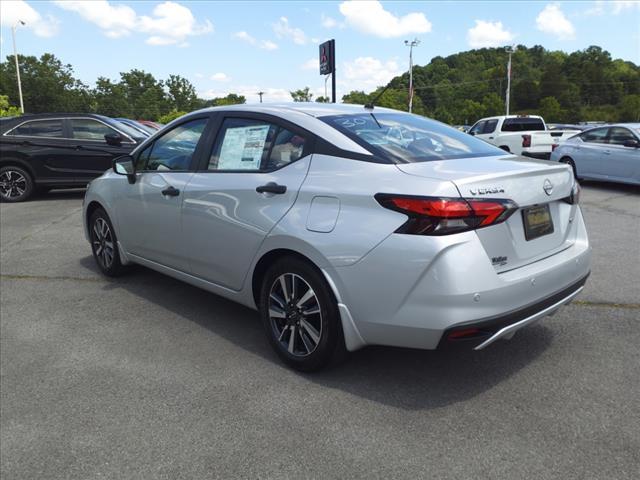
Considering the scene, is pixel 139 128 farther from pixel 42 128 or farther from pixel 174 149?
pixel 174 149

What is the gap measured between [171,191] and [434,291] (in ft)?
7.85

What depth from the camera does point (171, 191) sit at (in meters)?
4.29

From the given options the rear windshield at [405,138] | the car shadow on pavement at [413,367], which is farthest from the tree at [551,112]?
the car shadow on pavement at [413,367]

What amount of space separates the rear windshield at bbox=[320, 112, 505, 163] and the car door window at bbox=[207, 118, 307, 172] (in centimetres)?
28

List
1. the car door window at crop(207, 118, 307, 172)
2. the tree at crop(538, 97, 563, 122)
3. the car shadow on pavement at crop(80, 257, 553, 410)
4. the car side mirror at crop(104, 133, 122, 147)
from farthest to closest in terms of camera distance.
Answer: the tree at crop(538, 97, 563, 122) → the car side mirror at crop(104, 133, 122, 147) → the car door window at crop(207, 118, 307, 172) → the car shadow on pavement at crop(80, 257, 553, 410)

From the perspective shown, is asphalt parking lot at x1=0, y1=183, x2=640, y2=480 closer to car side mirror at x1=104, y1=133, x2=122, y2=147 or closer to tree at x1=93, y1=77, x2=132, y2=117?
car side mirror at x1=104, y1=133, x2=122, y2=147

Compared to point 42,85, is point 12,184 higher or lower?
lower

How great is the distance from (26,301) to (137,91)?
128 meters

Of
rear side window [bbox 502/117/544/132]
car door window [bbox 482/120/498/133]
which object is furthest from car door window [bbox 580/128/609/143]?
car door window [bbox 482/120/498/133]

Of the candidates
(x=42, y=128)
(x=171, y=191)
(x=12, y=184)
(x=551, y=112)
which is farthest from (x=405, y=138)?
(x=551, y=112)

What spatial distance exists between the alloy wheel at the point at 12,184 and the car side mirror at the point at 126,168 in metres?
7.73

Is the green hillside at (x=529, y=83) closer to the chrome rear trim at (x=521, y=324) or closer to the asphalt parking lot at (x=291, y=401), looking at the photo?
the asphalt parking lot at (x=291, y=401)

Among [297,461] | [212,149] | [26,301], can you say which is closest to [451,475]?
[297,461]

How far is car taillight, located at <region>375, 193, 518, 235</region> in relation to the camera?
2.71m
